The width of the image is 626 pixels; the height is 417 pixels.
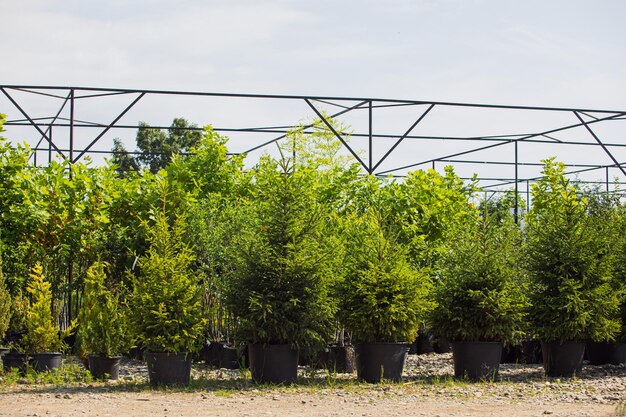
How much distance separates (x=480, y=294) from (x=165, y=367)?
3820 mm

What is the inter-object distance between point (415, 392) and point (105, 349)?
3.65 metres

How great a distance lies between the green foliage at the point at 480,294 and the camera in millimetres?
9297

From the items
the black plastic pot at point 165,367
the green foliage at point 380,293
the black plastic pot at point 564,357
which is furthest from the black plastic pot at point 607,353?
the black plastic pot at point 165,367

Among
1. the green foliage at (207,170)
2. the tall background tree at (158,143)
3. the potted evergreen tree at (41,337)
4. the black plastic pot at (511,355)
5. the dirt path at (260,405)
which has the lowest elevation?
the dirt path at (260,405)

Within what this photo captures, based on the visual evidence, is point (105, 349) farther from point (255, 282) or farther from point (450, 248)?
point (450, 248)

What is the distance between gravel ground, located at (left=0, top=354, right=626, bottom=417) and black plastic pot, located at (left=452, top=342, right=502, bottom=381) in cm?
19

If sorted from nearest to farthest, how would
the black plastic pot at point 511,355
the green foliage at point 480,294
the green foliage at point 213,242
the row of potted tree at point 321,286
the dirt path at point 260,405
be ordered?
the dirt path at point 260,405, the row of potted tree at point 321,286, the green foliage at point 480,294, the green foliage at point 213,242, the black plastic pot at point 511,355

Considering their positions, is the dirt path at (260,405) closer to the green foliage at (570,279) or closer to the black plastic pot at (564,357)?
the green foliage at (570,279)

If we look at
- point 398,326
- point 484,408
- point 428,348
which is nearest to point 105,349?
point 398,326

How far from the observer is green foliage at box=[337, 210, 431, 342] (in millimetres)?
8914

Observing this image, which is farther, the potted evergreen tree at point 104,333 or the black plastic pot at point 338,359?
the black plastic pot at point 338,359

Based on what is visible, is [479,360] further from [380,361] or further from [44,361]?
[44,361]

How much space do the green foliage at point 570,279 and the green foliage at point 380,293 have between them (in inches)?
67.5

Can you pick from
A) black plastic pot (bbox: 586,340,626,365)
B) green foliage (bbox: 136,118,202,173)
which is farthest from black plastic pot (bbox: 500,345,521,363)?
green foliage (bbox: 136,118,202,173)
